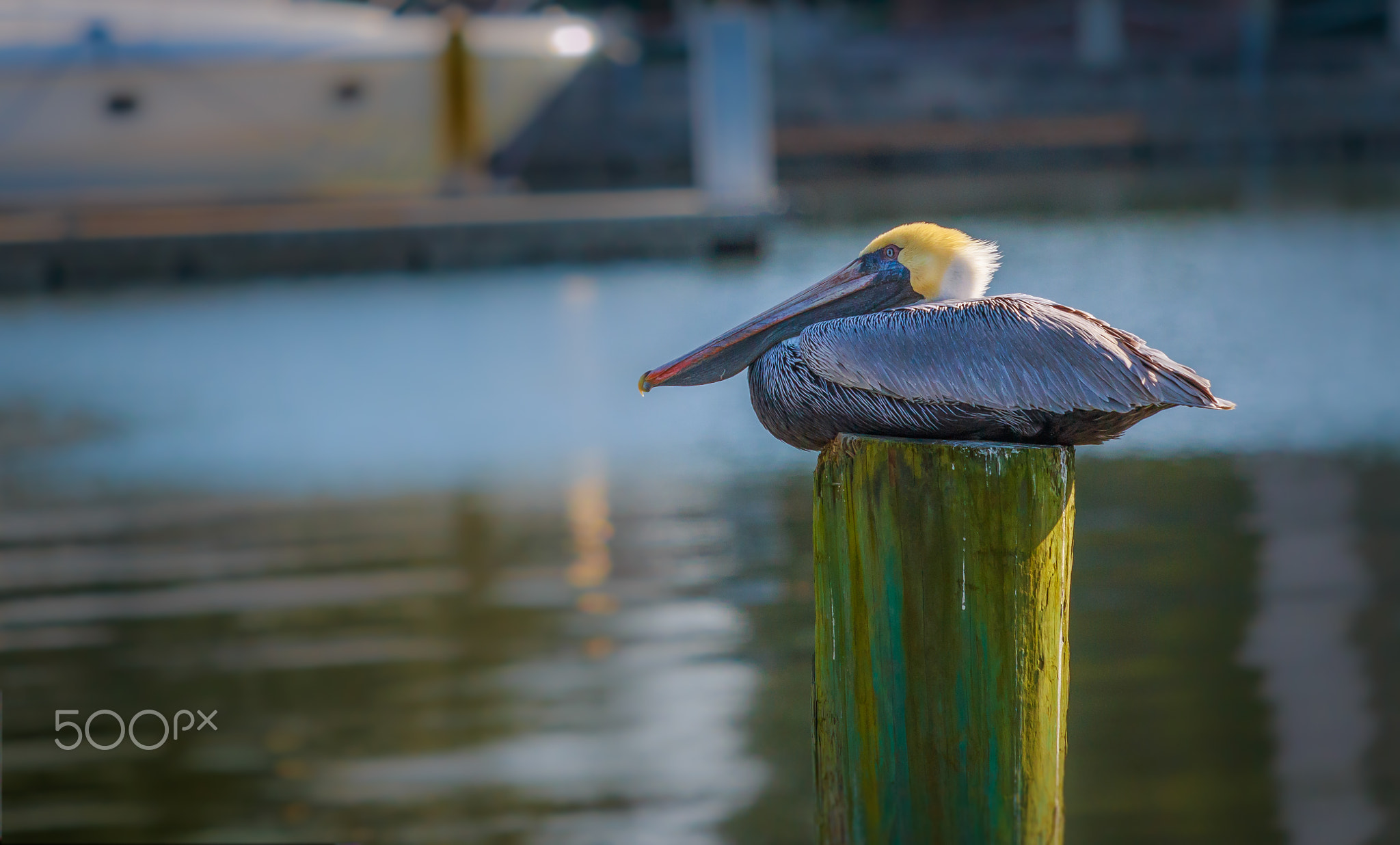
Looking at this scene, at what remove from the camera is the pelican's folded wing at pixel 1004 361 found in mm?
1725

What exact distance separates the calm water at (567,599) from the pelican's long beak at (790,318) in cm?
151

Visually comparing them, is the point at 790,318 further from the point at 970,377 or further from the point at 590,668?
the point at 590,668

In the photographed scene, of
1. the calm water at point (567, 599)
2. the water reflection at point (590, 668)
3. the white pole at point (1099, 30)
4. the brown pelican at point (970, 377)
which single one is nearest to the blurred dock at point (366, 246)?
the calm water at point (567, 599)

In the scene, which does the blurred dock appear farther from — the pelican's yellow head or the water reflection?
the pelican's yellow head

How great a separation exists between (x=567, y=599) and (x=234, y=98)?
37.1 ft

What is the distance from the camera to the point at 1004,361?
5.70ft

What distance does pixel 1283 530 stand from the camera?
5.15m

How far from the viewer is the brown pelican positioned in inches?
68.0

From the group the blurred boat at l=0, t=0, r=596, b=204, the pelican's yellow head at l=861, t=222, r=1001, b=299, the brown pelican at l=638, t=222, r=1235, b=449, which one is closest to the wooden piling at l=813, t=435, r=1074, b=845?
the brown pelican at l=638, t=222, r=1235, b=449

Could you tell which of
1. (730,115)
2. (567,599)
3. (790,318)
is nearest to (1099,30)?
(730,115)

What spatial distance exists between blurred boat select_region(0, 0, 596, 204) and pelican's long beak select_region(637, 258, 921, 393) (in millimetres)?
12563

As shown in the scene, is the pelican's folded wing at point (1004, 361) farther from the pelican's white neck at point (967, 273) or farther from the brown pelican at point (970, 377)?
the pelican's white neck at point (967, 273)

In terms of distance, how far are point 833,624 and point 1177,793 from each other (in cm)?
184

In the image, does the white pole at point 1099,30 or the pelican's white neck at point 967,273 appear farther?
the white pole at point 1099,30
